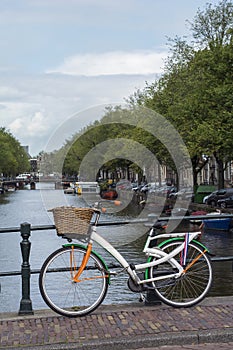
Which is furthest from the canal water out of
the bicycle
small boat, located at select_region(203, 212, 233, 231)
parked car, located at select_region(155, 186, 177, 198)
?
parked car, located at select_region(155, 186, 177, 198)

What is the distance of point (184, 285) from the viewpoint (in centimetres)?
750

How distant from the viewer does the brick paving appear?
226 inches

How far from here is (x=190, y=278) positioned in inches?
279

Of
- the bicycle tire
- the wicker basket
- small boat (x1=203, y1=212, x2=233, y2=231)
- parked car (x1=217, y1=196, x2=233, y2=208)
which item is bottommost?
small boat (x1=203, y1=212, x2=233, y2=231)

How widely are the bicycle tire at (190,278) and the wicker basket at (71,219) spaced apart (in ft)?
3.43

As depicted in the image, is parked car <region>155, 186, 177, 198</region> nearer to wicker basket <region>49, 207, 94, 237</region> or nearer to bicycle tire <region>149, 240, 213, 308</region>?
bicycle tire <region>149, 240, 213, 308</region>

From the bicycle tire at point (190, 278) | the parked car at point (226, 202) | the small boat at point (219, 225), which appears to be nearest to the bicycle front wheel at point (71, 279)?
the bicycle tire at point (190, 278)

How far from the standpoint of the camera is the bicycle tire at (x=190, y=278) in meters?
6.88

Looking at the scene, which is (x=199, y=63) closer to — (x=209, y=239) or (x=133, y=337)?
(x=209, y=239)

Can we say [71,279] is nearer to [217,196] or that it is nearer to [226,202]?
[226,202]

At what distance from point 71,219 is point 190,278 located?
1.76 meters

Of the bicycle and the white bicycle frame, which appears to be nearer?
the bicycle

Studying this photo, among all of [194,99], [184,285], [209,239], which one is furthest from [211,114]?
[184,285]

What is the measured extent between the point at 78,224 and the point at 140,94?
56.2 m
